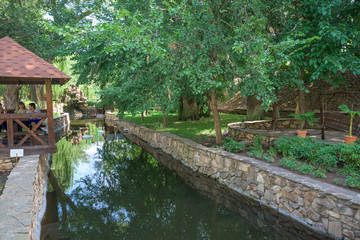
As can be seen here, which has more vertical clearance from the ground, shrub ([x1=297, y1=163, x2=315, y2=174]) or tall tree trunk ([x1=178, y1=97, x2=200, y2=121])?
tall tree trunk ([x1=178, y1=97, x2=200, y2=121])

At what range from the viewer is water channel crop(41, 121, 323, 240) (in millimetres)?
5223

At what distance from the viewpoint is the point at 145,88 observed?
751 cm

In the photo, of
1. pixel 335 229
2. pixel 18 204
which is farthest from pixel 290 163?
pixel 18 204

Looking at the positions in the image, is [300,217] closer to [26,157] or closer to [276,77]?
[276,77]

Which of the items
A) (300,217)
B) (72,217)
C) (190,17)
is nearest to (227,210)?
(300,217)

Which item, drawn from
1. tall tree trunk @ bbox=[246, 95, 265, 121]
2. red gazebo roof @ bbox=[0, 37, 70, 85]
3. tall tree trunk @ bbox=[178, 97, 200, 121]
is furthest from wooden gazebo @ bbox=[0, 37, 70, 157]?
tall tree trunk @ bbox=[178, 97, 200, 121]

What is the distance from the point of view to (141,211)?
6.30m

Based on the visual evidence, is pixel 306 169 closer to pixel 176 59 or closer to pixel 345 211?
pixel 345 211

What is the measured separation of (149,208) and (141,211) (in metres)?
0.24

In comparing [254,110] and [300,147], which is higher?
[254,110]

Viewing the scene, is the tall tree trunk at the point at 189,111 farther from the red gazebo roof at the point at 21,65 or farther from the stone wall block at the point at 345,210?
the stone wall block at the point at 345,210

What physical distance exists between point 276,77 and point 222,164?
327cm

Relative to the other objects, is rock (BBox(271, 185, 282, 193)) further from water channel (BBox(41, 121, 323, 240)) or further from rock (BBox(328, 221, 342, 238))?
rock (BBox(328, 221, 342, 238))

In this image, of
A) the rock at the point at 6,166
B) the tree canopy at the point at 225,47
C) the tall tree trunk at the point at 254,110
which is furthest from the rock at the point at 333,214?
the tall tree trunk at the point at 254,110
